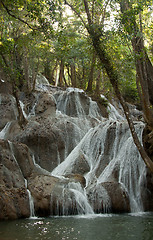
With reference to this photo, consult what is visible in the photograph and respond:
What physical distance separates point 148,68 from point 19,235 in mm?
10274

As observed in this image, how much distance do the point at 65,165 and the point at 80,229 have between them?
7.01 metres

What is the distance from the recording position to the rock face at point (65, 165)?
31.7ft

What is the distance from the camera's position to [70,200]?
9.69 m

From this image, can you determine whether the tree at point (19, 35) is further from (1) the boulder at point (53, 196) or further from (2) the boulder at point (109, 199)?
(2) the boulder at point (109, 199)

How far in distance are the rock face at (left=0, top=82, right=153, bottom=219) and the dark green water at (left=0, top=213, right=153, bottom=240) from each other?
133 cm

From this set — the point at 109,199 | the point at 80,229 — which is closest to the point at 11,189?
the point at 80,229

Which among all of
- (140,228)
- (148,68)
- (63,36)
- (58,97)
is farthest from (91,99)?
(140,228)

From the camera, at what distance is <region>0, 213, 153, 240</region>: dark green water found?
243 inches

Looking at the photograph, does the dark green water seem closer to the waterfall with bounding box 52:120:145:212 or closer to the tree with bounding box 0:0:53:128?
the waterfall with bounding box 52:120:145:212

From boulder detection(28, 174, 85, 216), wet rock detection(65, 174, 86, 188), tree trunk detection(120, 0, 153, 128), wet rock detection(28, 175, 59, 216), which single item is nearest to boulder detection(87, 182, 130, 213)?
wet rock detection(65, 174, 86, 188)

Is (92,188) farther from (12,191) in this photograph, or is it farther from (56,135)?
(56,135)

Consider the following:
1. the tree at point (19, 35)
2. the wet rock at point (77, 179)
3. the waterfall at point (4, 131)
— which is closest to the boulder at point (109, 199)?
the wet rock at point (77, 179)

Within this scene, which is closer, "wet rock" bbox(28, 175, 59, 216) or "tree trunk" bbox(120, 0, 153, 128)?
"wet rock" bbox(28, 175, 59, 216)

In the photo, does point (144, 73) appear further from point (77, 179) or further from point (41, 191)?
point (41, 191)
